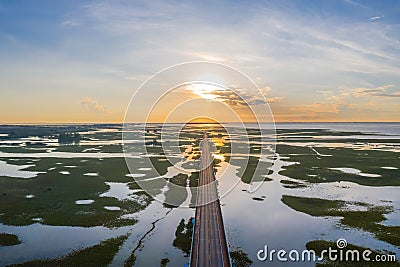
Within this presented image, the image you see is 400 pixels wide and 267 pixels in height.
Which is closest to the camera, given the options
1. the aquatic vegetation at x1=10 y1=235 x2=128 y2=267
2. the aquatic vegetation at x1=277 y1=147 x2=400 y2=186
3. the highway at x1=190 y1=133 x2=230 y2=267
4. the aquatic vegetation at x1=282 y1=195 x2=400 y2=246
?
the highway at x1=190 y1=133 x2=230 y2=267

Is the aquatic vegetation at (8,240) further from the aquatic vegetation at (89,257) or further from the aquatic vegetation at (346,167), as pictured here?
the aquatic vegetation at (346,167)

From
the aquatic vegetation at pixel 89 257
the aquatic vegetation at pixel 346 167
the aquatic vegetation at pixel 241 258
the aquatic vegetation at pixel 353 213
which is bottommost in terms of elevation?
the aquatic vegetation at pixel 89 257

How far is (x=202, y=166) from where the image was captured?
295 feet

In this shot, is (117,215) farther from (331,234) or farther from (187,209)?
(331,234)

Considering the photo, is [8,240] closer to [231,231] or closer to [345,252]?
[231,231]

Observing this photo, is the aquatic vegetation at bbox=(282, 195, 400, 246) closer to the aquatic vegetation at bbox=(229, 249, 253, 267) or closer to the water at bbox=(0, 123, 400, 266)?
the water at bbox=(0, 123, 400, 266)

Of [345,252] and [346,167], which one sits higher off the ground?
[346,167]

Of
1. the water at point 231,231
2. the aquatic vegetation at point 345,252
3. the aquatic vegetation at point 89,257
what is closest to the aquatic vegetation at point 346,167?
the water at point 231,231

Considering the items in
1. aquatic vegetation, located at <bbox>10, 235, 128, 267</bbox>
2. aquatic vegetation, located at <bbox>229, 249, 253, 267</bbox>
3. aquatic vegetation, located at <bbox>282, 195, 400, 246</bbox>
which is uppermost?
aquatic vegetation, located at <bbox>282, 195, 400, 246</bbox>

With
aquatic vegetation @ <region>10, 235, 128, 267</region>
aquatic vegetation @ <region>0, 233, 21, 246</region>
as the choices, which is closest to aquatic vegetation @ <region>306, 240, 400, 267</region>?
aquatic vegetation @ <region>10, 235, 128, 267</region>

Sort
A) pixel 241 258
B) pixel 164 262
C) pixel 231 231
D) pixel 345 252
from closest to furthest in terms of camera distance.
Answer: pixel 164 262
pixel 241 258
pixel 345 252
pixel 231 231

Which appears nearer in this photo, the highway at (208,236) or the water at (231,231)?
the highway at (208,236)

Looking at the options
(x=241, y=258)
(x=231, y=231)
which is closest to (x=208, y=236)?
(x=241, y=258)

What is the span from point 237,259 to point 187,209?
19.6 meters
